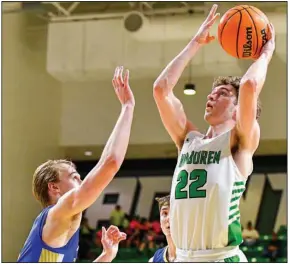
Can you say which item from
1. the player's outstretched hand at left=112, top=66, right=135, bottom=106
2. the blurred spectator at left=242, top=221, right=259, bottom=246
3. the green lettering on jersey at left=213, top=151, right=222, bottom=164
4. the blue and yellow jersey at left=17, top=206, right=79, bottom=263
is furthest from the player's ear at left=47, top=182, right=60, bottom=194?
the blurred spectator at left=242, top=221, right=259, bottom=246

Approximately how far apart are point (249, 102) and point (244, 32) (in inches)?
23.5

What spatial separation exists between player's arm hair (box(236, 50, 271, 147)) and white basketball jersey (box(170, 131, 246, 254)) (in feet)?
0.37

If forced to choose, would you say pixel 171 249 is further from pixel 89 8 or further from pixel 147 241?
pixel 89 8

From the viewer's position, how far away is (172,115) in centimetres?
380

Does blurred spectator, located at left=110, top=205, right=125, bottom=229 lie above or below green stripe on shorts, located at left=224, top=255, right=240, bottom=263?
below

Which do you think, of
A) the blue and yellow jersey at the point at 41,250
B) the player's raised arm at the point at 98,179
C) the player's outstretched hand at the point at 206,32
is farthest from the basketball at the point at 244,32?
the blue and yellow jersey at the point at 41,250

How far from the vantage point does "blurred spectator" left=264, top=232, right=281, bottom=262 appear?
1363 centimetres

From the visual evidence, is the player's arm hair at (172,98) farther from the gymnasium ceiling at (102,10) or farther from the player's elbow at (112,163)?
the gymnasium ceiling at (102,10)

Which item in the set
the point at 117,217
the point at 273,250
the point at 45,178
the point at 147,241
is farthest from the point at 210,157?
the point at 117,217

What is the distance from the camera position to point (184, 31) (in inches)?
559

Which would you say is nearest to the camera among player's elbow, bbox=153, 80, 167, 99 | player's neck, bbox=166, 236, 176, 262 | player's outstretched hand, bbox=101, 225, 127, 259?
player's elbow, bbox=153, 80, 167, 99

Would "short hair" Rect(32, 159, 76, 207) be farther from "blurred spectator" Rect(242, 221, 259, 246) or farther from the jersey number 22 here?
"blurred spectator" Rect(242, 221, 259, 246)

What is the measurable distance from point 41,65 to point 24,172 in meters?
2.57

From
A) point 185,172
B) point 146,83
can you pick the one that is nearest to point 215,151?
point 185,172
